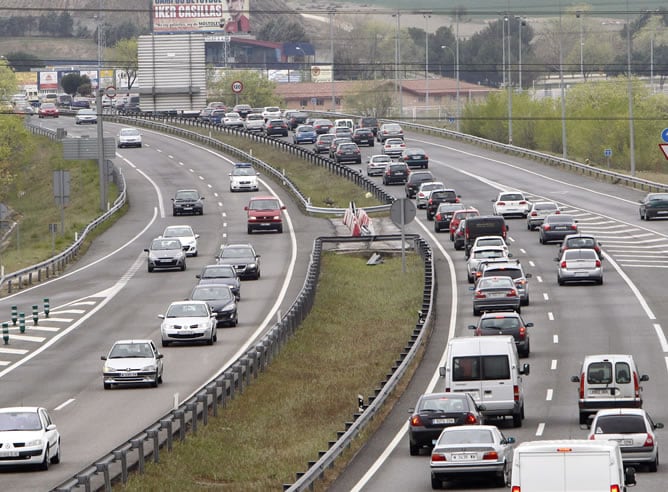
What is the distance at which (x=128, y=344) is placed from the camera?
38.7 m

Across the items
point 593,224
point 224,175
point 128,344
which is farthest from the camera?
point 224,175

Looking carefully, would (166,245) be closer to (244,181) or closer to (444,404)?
(244,181)

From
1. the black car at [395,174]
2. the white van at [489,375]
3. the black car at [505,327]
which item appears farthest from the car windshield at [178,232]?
the white van at [489,375]

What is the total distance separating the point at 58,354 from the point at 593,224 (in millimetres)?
36779

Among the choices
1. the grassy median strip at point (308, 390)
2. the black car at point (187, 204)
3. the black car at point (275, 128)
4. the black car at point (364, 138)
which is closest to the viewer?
the grassy median strip at point (308, 390)

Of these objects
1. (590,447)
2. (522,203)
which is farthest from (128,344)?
(522,203)

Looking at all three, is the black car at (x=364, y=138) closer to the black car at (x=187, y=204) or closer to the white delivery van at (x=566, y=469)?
the black car at (x=187, y=204)

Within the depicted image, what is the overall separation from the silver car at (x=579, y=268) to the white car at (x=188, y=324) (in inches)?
628

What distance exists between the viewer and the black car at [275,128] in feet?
435

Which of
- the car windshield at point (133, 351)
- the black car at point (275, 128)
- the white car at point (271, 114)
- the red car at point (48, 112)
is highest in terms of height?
the red car at point (48, 112)

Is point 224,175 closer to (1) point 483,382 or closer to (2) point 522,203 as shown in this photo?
(2) point 522,203

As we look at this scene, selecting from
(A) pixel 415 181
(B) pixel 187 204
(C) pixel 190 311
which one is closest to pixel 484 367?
(C) pixel 190 311

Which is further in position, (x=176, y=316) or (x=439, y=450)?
(x=176, y=316)

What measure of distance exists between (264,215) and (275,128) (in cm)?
5821
